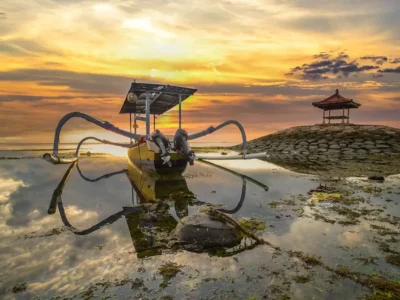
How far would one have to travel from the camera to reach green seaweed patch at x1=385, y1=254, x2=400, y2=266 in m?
4.90

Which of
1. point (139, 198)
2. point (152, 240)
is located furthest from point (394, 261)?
point (139, 198)

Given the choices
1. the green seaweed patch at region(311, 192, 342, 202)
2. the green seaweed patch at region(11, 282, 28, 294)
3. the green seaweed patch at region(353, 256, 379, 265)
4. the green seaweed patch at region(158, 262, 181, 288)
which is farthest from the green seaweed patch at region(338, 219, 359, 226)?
the green seaweed patch at region(11, 282, 28, 294)

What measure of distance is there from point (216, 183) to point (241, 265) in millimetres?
9404

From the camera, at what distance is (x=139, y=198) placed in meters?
10.6

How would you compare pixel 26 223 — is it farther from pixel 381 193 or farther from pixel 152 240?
pixel 381 193

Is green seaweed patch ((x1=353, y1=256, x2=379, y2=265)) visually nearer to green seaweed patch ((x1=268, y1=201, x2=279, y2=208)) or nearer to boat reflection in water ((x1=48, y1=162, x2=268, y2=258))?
boat reflection in water ((x1=48, y1=162, x2=268, y2=258))

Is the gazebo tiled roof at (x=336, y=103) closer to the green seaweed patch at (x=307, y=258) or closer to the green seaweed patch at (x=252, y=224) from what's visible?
the green seaweed patch at (x=252, y=224)

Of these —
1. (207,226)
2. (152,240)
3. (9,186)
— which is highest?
(207,226)

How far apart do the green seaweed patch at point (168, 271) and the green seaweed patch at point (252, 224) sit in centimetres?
261

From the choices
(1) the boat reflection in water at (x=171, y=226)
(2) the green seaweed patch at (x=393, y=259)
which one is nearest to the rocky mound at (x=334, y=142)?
(1) the boat reflection in water at (x=171, y=226)

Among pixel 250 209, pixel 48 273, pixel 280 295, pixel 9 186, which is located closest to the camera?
pixel 280 295

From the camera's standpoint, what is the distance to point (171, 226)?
6988mm

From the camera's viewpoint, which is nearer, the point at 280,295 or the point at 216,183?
the point at 280,295

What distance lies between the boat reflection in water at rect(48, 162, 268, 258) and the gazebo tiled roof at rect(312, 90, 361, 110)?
37129mm
